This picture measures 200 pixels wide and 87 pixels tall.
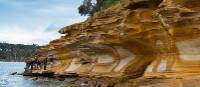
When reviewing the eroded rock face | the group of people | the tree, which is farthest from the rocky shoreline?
the tree

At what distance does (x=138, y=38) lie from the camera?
100ft

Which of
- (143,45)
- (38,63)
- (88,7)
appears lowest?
(38,63)

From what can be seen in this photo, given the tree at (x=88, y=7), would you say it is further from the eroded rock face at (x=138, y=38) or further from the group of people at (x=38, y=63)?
the eroded rock face at (x=138, y=38)

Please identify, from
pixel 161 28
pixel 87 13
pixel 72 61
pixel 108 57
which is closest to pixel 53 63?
pixel 72 61

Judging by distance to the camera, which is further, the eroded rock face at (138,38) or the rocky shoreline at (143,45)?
the eroded rock face at (138,38)

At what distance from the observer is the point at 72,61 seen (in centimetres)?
5166

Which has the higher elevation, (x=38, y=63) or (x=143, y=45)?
(x=143, y=45)

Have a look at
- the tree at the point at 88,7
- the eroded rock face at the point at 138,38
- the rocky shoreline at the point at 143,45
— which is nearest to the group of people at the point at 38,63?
the tree at the point at 88,7

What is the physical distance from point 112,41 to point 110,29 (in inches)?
69.3

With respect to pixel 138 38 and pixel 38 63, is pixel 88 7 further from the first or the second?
pixel 138 38

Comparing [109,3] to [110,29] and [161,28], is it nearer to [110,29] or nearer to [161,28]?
[110,29]

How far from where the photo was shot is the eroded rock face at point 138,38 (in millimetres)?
26125

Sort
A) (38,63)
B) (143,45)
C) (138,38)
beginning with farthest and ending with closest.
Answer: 1. (38,63)
2. (143,45)
3. (138,38)

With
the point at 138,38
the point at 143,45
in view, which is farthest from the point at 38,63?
the point at 138,38
